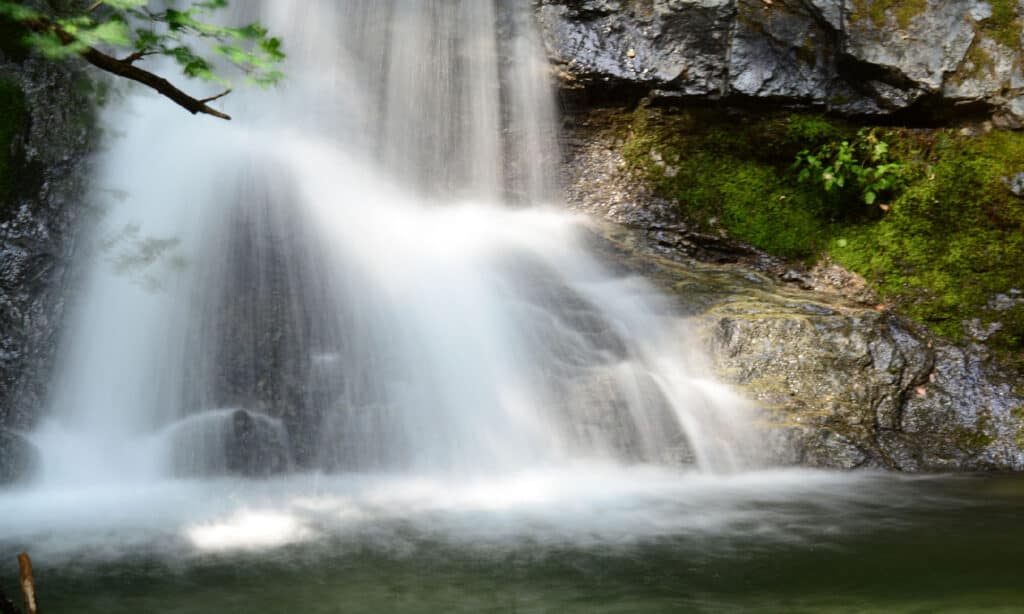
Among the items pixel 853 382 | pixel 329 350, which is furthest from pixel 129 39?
pixel 853 382

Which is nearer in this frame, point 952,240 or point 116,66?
point 116,66

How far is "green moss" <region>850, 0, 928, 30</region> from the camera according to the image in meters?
7.98

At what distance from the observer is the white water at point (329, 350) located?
17.9 feet

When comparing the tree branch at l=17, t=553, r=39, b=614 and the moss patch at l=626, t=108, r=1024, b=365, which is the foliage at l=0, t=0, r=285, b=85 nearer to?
the tree branch at l=17, t=553, r=39, b=614

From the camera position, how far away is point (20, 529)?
4465 millimetres

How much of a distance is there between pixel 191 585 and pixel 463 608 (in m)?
1.19

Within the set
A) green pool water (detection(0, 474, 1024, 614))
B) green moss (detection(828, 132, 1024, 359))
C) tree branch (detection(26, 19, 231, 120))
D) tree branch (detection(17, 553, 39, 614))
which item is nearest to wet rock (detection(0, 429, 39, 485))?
green pool water (detection(0, 474, 1024, 614))

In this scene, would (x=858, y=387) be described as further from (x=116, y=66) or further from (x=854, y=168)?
(x=116, y=66)

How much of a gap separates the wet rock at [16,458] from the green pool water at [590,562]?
4.41 feet

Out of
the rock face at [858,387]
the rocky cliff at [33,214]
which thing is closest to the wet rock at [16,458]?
the rocky cliff at [33,214]

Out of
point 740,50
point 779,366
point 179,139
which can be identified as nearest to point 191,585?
point 779,366

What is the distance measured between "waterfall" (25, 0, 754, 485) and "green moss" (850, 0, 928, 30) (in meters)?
3.07

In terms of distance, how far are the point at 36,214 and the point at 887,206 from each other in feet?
23.5

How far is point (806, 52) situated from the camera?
8289mm
